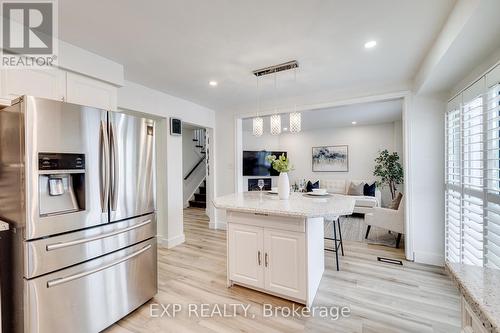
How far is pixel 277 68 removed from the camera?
2.69 m

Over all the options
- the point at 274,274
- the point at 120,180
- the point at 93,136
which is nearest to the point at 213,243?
the point at 274,274

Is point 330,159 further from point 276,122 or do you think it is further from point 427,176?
point 276,122

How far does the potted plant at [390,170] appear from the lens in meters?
5.83

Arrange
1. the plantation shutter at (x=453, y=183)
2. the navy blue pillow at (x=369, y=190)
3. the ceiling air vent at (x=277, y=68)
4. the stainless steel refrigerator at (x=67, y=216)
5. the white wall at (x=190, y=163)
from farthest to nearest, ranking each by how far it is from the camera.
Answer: the white wall at (x=190, y=163)
the navy blue pillow at (x=369, y=190)
the ceiling air vent at (x=277, y=68)
the plantation shutter at (x=453, y=183)
the stainless steel refrigerator at (x=67, y=216)

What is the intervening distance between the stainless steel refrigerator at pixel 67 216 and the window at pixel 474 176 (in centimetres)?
287

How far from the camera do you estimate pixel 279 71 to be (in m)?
2.77

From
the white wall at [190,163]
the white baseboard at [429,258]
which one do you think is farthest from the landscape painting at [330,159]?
the white baseboard at [429,258]

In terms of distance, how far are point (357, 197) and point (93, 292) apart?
18.8 ft

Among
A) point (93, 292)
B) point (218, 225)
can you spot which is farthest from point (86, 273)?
point (218, 225)

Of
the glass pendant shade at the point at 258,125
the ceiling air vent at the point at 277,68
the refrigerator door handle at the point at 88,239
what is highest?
the ceiling air vent at the point at 277,68

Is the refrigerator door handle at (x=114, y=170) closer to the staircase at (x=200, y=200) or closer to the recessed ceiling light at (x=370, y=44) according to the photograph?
the recessed ceiling light at (x=370, y=44)

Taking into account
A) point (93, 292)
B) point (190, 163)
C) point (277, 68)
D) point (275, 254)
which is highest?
point (277, 68)

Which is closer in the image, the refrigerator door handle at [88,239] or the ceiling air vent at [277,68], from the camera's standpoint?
the refrigerator door handle at [88,239]

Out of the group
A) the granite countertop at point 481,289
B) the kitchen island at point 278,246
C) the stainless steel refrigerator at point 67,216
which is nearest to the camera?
the granite countertop at point 481,289
